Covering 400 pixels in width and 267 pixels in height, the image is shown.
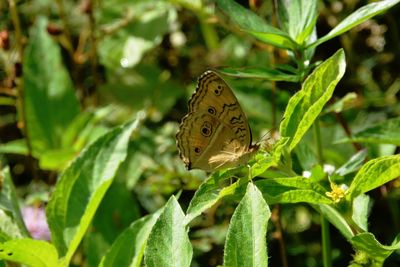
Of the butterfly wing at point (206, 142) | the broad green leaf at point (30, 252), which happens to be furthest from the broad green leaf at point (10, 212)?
the butterfly wing at point (206, 142)

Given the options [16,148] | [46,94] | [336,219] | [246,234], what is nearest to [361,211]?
[336,219]

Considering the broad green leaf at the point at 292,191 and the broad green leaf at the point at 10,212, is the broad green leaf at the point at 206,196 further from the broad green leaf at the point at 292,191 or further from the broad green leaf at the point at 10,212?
the broad green leaf at the point at 10,212

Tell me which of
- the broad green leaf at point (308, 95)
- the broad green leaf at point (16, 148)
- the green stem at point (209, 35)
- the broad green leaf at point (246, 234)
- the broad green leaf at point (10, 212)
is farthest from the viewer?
the green stem at point (209, 35)

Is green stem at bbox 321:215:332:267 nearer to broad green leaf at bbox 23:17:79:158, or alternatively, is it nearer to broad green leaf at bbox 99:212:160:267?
broad green leaf at bbox 99:212:160:267

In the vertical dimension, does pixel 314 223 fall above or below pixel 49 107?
below

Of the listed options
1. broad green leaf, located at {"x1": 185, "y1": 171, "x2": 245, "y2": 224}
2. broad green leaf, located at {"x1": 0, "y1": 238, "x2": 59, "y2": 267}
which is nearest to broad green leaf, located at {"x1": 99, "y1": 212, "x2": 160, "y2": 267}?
broad green leaf, located at {"x1": 0, "y1": 238, "x2": 59, "y2": 267}

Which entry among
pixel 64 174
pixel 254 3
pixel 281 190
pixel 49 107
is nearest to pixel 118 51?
pixel 49 107

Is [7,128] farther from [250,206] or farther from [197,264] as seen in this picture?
[250,206]

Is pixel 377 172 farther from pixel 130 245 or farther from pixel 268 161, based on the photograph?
pixel 130 245
